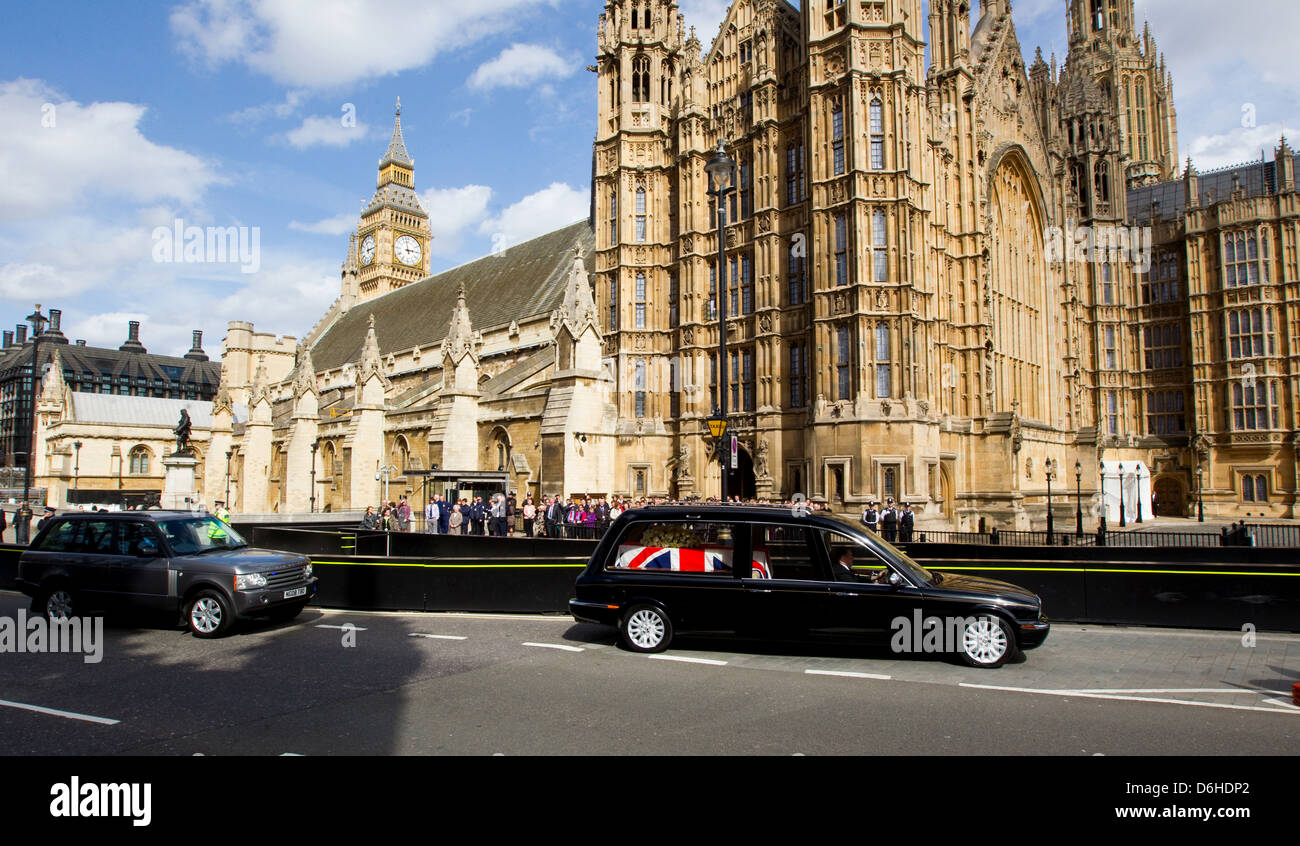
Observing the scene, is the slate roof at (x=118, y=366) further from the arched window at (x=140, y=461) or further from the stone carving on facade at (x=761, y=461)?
the stone carving on facade at (x=761, y=461)

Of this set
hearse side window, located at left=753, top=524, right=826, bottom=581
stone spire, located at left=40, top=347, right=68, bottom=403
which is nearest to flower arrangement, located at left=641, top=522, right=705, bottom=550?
hearse side window, located at left=753, top=524, right=826, bottom=581

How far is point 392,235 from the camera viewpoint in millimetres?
75500

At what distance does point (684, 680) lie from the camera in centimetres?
773

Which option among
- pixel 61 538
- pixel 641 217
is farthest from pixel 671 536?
pixel 641 217

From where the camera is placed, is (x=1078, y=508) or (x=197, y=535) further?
(x=1078, y=508)

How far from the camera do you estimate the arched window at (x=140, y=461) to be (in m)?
66.6

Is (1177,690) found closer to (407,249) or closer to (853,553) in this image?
(853,553)

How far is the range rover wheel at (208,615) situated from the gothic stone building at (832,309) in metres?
9.99

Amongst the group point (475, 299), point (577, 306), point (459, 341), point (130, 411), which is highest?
point (475, 299)

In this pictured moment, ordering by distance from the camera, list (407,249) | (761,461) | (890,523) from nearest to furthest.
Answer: (890,523)
(761,461)
(407,249)

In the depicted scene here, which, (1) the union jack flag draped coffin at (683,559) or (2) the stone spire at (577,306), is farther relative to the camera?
(2) the stone spire at (577,306)

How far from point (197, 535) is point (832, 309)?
19.1 m

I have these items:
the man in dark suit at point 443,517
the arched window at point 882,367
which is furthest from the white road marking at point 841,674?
the man in dark suit at point 443,517
